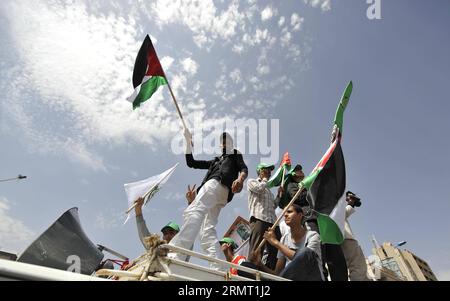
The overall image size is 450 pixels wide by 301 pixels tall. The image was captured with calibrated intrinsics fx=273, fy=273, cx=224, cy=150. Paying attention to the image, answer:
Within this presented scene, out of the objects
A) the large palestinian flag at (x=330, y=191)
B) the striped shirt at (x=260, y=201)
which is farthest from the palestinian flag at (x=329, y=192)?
the striped shirt at (x=260, y=201)

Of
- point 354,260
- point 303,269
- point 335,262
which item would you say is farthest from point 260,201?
point 303,269

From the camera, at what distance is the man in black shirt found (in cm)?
331

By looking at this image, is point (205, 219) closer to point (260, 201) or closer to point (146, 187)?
point (260, 201)

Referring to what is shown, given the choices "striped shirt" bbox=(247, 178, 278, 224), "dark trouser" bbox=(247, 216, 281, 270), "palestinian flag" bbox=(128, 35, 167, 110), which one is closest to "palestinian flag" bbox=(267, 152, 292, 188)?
"striped shirt" bbox=(247, 178, 278, 224)

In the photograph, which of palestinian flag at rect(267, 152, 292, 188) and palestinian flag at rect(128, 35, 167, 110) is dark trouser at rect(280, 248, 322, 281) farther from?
palestinian flag at rect(128, 35, 167, 110)

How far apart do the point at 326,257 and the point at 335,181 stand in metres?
1.07

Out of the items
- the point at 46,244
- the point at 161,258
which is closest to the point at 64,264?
the point at 46,244

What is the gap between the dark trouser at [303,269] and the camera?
8.26 feet

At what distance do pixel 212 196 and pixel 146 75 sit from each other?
3555 millimetres

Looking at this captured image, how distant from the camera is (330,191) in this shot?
3.89 meters

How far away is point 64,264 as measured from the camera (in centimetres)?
395
